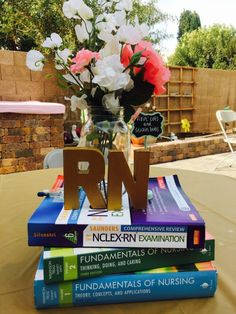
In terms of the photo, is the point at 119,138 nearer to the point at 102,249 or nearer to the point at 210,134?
the point at 102,249

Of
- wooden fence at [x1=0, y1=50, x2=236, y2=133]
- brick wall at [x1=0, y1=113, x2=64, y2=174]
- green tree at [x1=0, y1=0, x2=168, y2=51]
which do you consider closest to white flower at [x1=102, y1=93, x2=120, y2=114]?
brick wall at [x1=0, y1=113, x2=64, y2=174]

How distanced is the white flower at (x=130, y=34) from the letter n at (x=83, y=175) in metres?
0.25

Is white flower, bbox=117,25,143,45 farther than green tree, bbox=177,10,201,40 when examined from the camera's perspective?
No

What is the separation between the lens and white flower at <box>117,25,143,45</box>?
0.62 metres

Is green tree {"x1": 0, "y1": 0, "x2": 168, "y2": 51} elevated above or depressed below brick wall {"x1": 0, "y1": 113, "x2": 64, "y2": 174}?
above

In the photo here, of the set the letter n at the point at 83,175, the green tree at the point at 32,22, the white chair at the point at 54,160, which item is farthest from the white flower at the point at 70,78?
the green tree at the point at 32,22

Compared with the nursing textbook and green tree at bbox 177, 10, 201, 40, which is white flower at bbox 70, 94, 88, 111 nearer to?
the nursing textbook

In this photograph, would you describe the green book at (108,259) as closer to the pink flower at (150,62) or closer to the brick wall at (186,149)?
the pink flower at (150,62)

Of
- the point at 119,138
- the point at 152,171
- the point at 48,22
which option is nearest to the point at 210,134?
the point at 48,22

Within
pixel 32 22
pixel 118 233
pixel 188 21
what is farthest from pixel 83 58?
pixel 188 21

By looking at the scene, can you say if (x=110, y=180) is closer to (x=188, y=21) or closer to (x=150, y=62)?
(x=150, y=62)

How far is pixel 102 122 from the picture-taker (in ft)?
2.15

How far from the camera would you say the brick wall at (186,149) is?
4.31m

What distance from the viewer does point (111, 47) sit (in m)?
0.63
